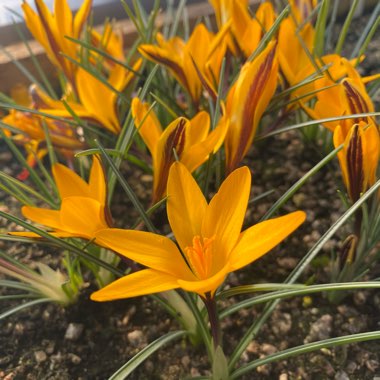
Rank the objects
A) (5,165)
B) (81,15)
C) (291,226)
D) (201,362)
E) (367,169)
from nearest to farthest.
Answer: (291,226) → (367,169) → (201,362) → (81,15) → (5,165)

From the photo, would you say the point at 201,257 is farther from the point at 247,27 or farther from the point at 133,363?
the point at 247,27

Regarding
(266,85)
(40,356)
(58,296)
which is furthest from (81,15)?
(40,356)

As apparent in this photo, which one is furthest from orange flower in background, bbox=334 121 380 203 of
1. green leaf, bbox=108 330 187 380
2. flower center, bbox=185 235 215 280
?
green leaf, bbox=108 330 187 380

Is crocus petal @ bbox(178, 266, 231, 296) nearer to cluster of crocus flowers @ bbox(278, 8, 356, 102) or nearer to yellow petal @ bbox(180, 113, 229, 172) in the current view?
yellow petal @ bbox(180, 113, 229, 172)

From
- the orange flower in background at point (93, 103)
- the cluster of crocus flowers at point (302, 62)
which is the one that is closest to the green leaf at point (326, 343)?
the cluster of crocus flowers at point (302, 62)

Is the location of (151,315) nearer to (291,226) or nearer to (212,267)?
(212,267)

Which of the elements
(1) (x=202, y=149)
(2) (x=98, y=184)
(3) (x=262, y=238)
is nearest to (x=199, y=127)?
(1) (x=202, y=149)
